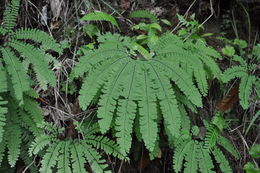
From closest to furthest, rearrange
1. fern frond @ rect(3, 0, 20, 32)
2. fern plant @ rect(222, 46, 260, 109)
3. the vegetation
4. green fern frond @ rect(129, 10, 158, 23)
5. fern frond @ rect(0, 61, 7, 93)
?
fern frond @ rect(0, 61, 7, 93) < the vegetation < fern frond @ rect(3, 0, 20, 32) < fern plant @ rect(222, 46, 260, 109) < green fern frond @ rect(129, 10, 158, 23)

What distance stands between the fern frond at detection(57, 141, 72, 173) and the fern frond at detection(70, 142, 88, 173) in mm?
38

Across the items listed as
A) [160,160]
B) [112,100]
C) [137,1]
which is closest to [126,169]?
[160,160]

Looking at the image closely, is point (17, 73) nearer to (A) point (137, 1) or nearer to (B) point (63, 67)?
(B) point (63, 67)

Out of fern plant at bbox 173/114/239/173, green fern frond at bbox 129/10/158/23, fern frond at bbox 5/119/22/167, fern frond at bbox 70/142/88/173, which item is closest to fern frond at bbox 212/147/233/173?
fern plant at bbox 173/114/239/173

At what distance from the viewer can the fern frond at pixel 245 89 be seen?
2.75 metres

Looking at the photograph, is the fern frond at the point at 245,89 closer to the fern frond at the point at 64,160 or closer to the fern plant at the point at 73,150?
the fern plant at the point at 73,150

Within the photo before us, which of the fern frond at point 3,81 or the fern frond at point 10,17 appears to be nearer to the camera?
the fern frond at point 3,81

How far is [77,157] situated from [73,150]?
7 cm

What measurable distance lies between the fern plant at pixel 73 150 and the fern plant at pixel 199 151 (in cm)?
60

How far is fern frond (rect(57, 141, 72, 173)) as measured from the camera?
2.39 meters

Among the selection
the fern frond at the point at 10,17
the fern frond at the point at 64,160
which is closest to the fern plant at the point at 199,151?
the fern frond at the point at 64,160

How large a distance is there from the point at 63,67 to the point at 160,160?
4.88 feet

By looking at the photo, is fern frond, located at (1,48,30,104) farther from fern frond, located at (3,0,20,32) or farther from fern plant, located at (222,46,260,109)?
fern plant, located at (222,46,260,109)

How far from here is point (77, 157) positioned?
2.45 meters
